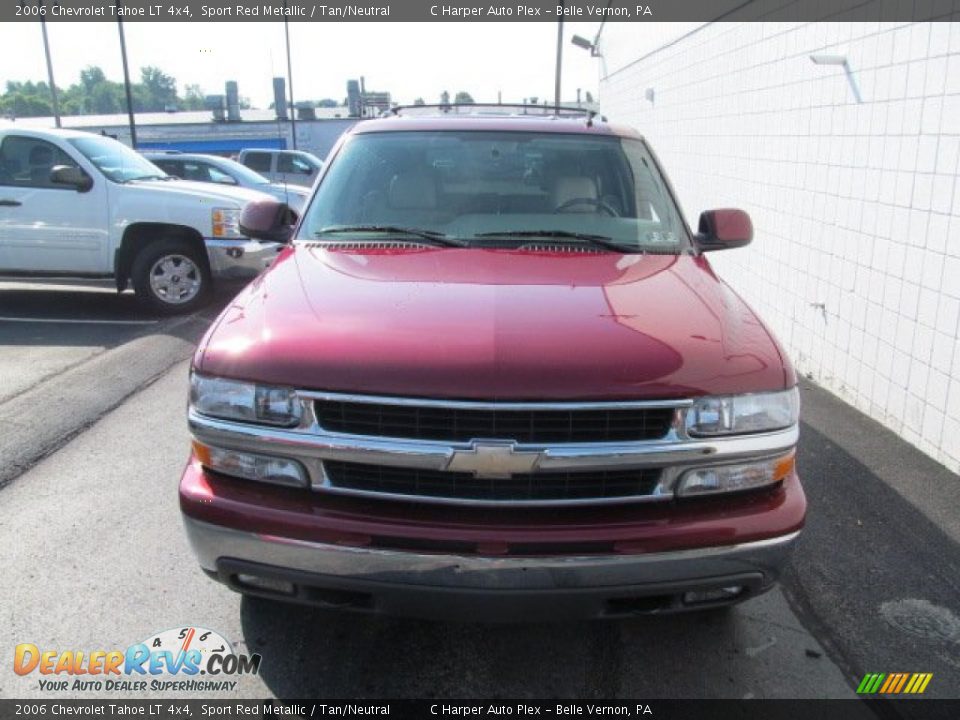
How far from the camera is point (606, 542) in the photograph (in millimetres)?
2324

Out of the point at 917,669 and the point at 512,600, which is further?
the point at 917,669

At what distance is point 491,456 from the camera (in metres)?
2.29

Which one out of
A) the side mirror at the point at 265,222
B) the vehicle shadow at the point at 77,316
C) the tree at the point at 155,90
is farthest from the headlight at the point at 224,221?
the tree at the point at 155,90

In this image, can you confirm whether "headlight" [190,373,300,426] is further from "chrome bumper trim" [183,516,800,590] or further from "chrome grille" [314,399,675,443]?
"chrome bumper trim" [183,516,800,590]

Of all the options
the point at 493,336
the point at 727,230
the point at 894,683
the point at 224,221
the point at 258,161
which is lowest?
the point at 894,683

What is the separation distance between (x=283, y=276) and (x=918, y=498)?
3332 millimetres

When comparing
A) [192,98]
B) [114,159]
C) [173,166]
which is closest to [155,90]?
[192,98]

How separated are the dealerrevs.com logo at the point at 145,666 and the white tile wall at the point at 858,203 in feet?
12.6

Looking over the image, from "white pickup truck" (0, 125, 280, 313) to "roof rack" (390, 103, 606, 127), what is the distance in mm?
3958

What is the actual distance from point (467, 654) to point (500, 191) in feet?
6.79

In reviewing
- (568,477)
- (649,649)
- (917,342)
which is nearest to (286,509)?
(568,477)

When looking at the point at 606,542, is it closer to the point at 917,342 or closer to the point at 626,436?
the point at 626,436

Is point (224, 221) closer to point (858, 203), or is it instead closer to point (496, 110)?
point (496, 110)

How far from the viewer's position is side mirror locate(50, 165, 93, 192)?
25.6 ft
